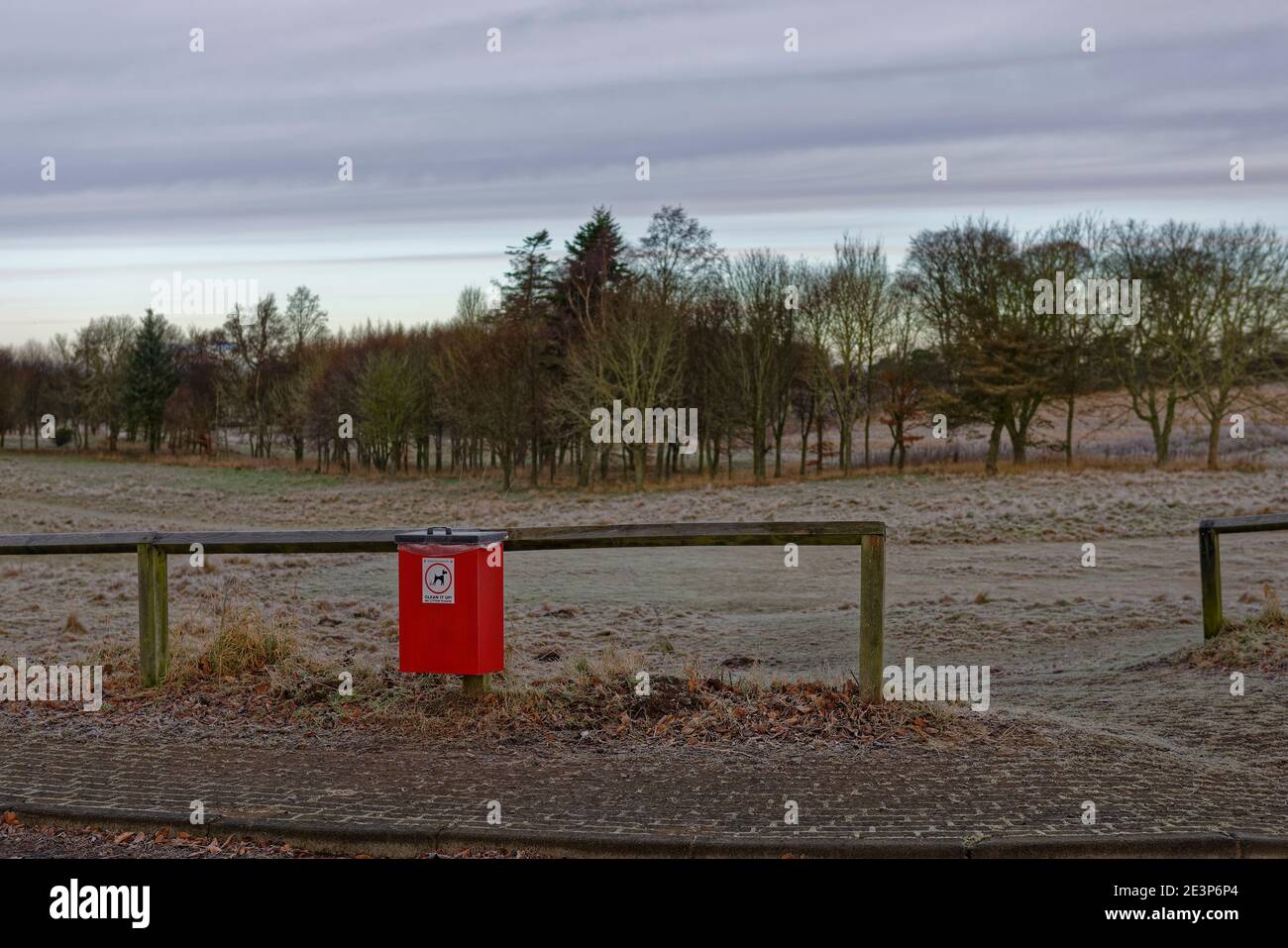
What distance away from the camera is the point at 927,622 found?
15984mm

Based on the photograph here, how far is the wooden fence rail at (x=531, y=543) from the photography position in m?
8.36

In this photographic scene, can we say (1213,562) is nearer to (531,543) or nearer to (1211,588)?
(1211,588)

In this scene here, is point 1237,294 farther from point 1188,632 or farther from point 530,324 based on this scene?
point 1188,632

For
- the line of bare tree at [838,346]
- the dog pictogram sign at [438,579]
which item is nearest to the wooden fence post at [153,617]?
the dog pictogram sign at [438,579]

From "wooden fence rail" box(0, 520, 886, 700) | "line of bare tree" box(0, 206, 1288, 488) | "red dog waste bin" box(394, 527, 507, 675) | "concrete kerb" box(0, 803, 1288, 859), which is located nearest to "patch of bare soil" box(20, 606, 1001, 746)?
"wooden fence rail" box(0, 520, 886, 700)

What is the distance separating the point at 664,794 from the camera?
6.65m

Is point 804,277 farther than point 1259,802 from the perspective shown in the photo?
Yes

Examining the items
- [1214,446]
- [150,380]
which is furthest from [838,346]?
[150,380]

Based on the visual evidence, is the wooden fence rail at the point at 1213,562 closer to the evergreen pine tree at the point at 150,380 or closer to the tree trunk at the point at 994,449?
the tree trunk at the point at 994,449

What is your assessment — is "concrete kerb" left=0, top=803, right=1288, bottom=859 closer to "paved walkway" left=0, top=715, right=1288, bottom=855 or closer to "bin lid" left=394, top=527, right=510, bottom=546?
Answer: "paved walkway" left=0, top=715, right=1288, bottom=855

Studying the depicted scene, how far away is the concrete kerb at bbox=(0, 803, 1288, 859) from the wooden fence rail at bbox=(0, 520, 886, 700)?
231cm

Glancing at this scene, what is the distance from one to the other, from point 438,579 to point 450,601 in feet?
0.56
